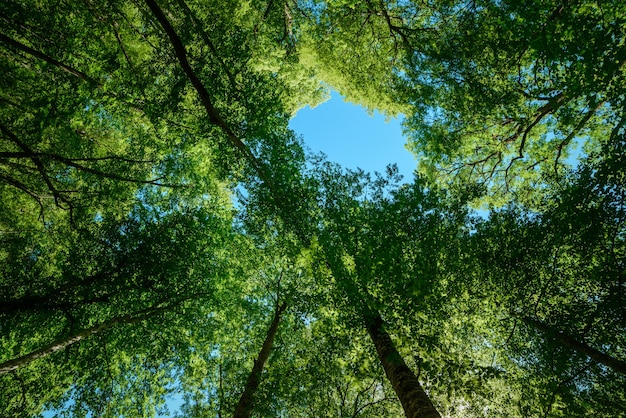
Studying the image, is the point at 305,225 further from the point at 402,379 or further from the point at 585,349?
the point at 585,349

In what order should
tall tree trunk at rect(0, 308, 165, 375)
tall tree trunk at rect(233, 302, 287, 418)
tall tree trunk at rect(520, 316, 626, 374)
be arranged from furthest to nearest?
tall tree trunk at rect(233, 302, 287, 418) < tall tree trunk at rect(520, 316, 626, 374) < tall tree trunk at rect(0, 308, 165, 375)

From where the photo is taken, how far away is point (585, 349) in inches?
361

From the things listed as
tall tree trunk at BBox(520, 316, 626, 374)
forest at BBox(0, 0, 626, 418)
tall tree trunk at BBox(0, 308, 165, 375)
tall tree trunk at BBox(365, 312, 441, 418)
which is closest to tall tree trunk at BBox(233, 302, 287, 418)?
forest at BBox(0, 0, 626, 418)

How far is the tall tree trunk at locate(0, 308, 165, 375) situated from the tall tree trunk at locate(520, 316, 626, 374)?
14.7 m

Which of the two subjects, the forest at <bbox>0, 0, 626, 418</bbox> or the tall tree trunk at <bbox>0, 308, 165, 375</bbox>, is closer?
the tall tree trunk at <bbox>0, 308, 165, 375</bbox>

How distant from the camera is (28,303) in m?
12.6

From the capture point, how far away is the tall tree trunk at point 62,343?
291 inches

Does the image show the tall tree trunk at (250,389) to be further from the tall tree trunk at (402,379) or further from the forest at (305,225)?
the tall tree trunk at (402,379)

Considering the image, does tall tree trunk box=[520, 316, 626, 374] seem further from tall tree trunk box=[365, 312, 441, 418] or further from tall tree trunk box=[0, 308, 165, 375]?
tall tree trunk box=[0, 308, 165, 375]

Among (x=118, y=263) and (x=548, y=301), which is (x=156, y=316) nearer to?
(x=118, y=263)

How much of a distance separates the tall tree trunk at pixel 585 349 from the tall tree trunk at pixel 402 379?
17.9 feet

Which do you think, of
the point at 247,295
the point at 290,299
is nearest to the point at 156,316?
the point at 247,295

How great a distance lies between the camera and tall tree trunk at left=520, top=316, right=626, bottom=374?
848cm

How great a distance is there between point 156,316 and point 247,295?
4.62 m
